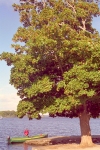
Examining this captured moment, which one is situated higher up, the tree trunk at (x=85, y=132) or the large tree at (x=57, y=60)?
the large tree at (x=57, y=60)

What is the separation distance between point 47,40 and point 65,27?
1.98 meters

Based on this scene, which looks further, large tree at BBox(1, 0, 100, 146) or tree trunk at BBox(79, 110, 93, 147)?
tree trunk at BBox(79, 110, 93, 147)

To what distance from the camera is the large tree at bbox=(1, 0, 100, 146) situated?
79.1 ft

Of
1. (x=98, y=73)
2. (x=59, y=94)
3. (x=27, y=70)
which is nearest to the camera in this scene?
(x=98, y=73)

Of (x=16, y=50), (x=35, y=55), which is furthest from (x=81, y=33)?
(x=16, y=50)

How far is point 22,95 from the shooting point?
29.0 m

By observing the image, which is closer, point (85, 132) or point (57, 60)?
point (57, 60)

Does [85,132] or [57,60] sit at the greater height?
[57,60]

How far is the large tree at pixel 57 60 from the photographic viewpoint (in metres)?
24.1

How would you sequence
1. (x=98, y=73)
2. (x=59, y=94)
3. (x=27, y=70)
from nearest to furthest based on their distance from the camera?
(x=98, y=73) → (x=27, y=70) → (x=59, y=94)

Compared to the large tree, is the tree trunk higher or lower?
lower

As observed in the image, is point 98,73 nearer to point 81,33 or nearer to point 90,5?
point 81,33

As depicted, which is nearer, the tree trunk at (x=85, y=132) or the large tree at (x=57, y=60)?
the large tree at (x=57, y=60)

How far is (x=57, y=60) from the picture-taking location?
27.7 m
